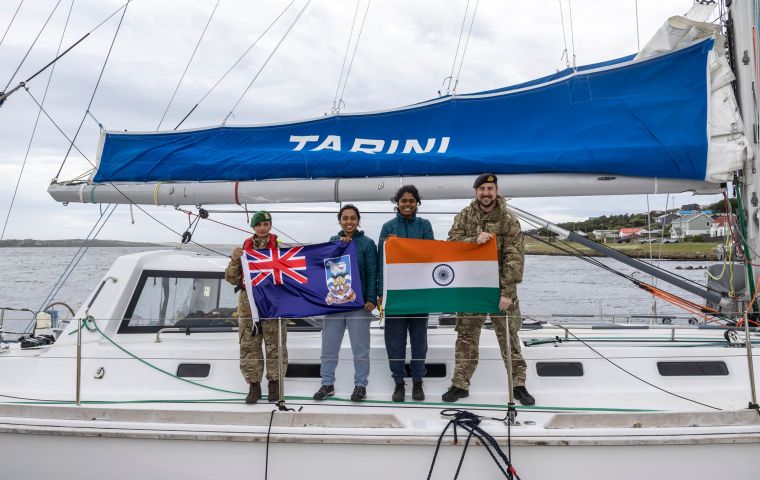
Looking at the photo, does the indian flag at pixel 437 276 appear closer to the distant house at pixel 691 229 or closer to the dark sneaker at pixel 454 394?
the dark sneaker at pixel 454 394

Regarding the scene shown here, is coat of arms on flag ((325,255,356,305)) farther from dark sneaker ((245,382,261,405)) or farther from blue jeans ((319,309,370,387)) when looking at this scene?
dark sneaker ((245,382,261,405))

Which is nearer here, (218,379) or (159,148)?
(218,379)

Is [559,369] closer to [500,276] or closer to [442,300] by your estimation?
[500,276]

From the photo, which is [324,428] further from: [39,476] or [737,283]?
[737,283]

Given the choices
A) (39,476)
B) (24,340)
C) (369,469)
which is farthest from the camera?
(24,340)

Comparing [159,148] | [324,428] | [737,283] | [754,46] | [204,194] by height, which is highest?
[754,46]

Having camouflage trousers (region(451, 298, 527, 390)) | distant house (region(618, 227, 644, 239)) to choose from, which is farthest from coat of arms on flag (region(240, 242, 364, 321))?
distant house (region(618, 227, 644, 239))

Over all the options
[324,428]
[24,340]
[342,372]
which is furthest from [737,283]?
[24,340]

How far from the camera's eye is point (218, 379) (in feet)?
14.1

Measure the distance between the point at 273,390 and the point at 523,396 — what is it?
66.8 inches

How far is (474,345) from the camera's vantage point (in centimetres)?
402

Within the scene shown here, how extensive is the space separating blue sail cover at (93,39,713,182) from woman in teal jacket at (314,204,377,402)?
0.89m

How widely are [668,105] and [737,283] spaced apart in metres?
1.79

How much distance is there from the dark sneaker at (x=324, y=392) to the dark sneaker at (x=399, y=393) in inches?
17.1
